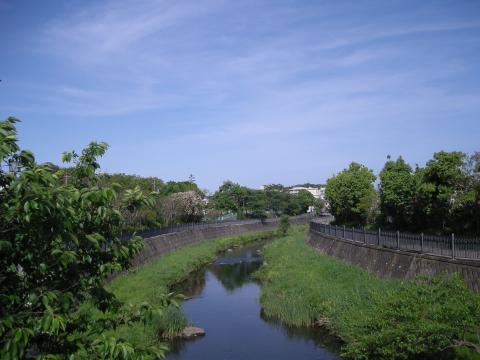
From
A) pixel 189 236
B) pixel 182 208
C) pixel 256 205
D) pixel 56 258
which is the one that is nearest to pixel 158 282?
pixel 189 236

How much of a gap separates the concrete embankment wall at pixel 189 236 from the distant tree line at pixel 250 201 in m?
10.1

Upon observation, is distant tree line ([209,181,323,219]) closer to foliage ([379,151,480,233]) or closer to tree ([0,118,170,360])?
foliage ([379,151,480,233])

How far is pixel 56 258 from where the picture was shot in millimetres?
5461

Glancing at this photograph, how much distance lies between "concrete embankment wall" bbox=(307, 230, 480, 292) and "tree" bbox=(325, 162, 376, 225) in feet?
50.8

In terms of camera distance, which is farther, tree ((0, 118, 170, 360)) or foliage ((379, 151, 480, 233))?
foliage ((379, 151, 480, 233))

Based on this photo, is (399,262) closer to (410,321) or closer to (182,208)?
(410,321)

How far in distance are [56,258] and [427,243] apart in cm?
2076

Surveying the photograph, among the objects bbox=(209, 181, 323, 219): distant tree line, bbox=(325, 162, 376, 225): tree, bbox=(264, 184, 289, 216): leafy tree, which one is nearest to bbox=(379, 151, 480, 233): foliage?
bbox=(325, 162, 376, 225): tree

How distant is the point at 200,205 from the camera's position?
79.0 meters

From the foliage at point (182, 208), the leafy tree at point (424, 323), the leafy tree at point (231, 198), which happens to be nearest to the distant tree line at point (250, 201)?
the leafy tree at point (231, 198)

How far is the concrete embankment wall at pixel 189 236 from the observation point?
1602 inches

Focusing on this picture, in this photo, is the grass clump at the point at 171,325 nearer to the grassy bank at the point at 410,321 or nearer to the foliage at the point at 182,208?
the grassy bank at the point at 410,321

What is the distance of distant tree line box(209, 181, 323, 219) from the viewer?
101 m

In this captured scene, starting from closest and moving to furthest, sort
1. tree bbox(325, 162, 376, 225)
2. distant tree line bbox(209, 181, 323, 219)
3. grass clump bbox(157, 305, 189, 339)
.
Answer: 1. grass clump bbox(157, 305, 189, 339)
2. tree bbox(325, 162, 376, 225)
3. distant tree line bbox(209, 181, 323, 219)
